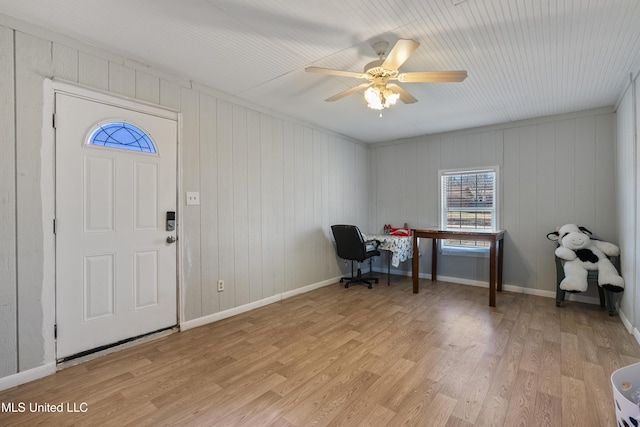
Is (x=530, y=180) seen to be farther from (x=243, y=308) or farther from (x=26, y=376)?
(x=26, y=376)

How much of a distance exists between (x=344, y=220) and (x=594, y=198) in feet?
11.1

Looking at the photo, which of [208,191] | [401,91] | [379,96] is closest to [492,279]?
[401,91]

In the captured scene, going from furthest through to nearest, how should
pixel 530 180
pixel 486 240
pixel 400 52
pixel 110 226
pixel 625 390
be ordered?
1. pixel 530 180
2. pixel 486 240
3. pixel 110 226
4. pixel 400 52
5. pixel 625 390

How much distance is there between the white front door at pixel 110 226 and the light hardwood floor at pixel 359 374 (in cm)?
29

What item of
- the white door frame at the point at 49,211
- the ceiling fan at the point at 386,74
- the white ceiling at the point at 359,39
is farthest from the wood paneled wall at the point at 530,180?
the white door frame at the point at 49,211

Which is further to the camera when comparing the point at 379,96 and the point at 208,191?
the point at 208,191

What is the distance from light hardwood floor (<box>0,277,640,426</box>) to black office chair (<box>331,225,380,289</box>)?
3.91 ft

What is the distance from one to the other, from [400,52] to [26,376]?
11.2ft

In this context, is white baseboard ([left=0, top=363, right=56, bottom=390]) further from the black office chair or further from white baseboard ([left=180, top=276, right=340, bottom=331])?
the black office chair

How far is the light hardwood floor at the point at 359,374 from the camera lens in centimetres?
173

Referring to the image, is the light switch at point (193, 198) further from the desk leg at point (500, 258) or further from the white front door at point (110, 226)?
the desk leg at point (500, 258)

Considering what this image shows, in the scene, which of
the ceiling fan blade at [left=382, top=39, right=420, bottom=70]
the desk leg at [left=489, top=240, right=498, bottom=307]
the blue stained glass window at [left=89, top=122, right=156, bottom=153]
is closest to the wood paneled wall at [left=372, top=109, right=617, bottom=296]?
the desk leg at [left=489, top=240, right=498, bottom=307]

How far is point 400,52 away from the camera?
6.52 ft

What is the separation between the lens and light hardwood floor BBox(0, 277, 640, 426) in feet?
5.68
